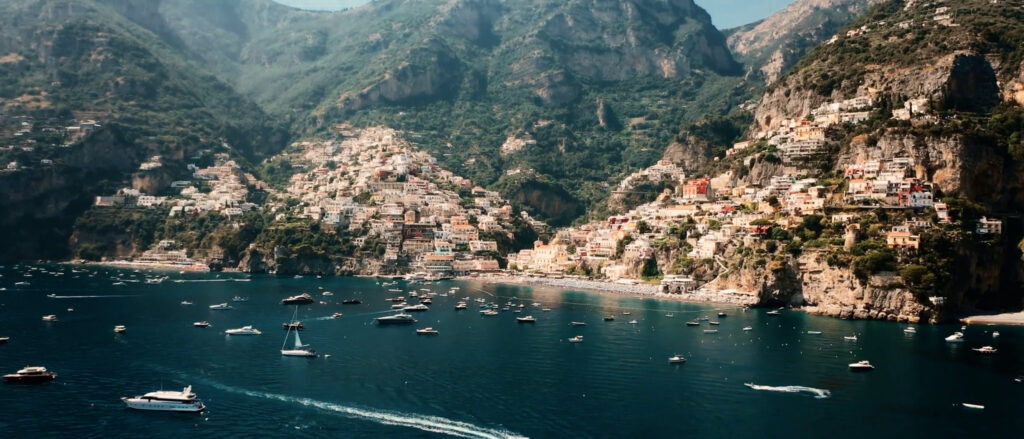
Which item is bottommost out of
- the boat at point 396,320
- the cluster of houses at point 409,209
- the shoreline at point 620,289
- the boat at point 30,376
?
the boat at point 30,376

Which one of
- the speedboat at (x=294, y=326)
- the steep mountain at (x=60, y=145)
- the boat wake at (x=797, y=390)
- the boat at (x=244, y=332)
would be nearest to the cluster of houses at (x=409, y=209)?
the steep mountain at (x=60, y=145)

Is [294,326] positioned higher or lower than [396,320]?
lower

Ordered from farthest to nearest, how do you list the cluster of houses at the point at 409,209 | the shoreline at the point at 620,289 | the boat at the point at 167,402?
the cluster of houses at the point at 409,209 < the shoreline at the point at 620,289 < the boat at the point at 167,402

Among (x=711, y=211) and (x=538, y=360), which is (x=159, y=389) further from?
(x=711, y=211)

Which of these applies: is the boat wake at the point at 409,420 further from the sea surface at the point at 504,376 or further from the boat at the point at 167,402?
the boat at the point at 167,402

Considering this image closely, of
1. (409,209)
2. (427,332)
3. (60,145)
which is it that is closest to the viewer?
(427,332)

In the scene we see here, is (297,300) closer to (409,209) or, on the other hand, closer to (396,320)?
(396,320)

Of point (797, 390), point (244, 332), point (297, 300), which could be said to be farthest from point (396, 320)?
point (797, 390)
